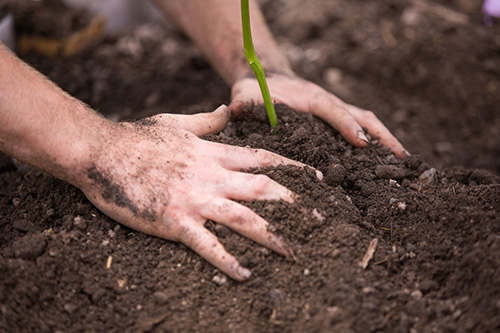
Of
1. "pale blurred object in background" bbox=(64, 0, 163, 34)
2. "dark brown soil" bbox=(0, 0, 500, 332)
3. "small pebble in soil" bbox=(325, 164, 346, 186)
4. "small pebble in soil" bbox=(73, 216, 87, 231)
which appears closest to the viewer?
"dark brown soil" bbox=(0, 0, 500, 332)

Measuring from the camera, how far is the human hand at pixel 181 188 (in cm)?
132

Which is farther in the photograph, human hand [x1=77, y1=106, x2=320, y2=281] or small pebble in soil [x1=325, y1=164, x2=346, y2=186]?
small pebble in soil [x1=325, y1=164, x2=346, y2=186]

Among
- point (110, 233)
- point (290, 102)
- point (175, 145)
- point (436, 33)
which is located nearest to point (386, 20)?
point (436, 33)

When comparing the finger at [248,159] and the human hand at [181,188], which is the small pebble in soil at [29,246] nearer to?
the human hand at [181,188]

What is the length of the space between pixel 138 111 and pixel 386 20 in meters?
1.81

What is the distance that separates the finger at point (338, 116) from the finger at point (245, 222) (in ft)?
1.84

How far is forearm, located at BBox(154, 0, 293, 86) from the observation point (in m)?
2.10

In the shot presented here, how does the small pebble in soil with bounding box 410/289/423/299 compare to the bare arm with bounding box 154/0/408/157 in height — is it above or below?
below

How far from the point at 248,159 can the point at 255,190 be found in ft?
0.45

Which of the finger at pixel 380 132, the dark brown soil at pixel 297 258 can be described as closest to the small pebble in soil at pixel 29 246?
the dark brown soil at pixel 297 258

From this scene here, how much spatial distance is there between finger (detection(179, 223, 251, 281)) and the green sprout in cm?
51

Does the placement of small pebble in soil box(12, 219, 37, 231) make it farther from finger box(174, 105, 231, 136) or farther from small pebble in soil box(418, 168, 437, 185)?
small pebble in soil box(418, 168, 437, 185)

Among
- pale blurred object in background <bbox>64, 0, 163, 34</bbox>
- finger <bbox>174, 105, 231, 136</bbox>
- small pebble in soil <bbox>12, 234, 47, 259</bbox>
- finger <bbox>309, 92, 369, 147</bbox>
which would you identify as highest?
finger <bbox>174, 105, 231, 136</bbox>

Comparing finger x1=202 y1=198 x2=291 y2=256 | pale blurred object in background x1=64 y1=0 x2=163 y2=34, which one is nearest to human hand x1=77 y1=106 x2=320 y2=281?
finger x1=202 y1=198 x2=291 y2=256
